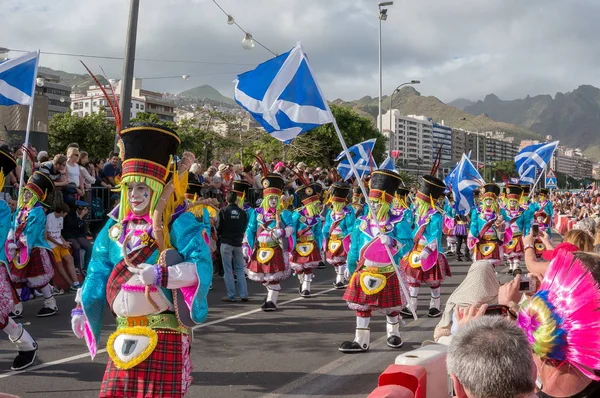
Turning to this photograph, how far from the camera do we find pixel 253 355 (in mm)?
7145

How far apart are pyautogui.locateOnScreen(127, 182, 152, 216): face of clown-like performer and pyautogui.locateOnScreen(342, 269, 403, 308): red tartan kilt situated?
362 centimetres

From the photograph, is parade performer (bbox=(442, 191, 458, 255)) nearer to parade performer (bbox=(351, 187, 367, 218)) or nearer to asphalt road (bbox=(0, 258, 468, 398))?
parade performer (bbox=(351, 187, 367, 218))

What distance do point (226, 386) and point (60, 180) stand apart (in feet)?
22.6

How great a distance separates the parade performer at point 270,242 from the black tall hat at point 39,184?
10.5 feet

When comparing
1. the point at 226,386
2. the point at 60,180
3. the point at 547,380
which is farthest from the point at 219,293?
the point at 547,380

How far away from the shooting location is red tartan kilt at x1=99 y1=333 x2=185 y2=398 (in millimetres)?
3797

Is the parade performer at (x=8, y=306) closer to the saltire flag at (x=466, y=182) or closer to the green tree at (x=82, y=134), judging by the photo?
the saltire flag at (x=466, y=182)

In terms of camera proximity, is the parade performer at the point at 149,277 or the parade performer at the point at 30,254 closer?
the parade performer at the point at 149,277

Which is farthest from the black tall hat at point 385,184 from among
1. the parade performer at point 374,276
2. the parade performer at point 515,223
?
the parade performer at point 515,223

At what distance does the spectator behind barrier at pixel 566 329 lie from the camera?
8.81 ft

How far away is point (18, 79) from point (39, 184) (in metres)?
1.59

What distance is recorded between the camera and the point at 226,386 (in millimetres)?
6004

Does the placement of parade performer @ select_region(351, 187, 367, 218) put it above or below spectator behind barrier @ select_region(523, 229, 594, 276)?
above

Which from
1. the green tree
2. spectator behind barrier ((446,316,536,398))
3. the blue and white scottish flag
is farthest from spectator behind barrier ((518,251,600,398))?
the green tree
